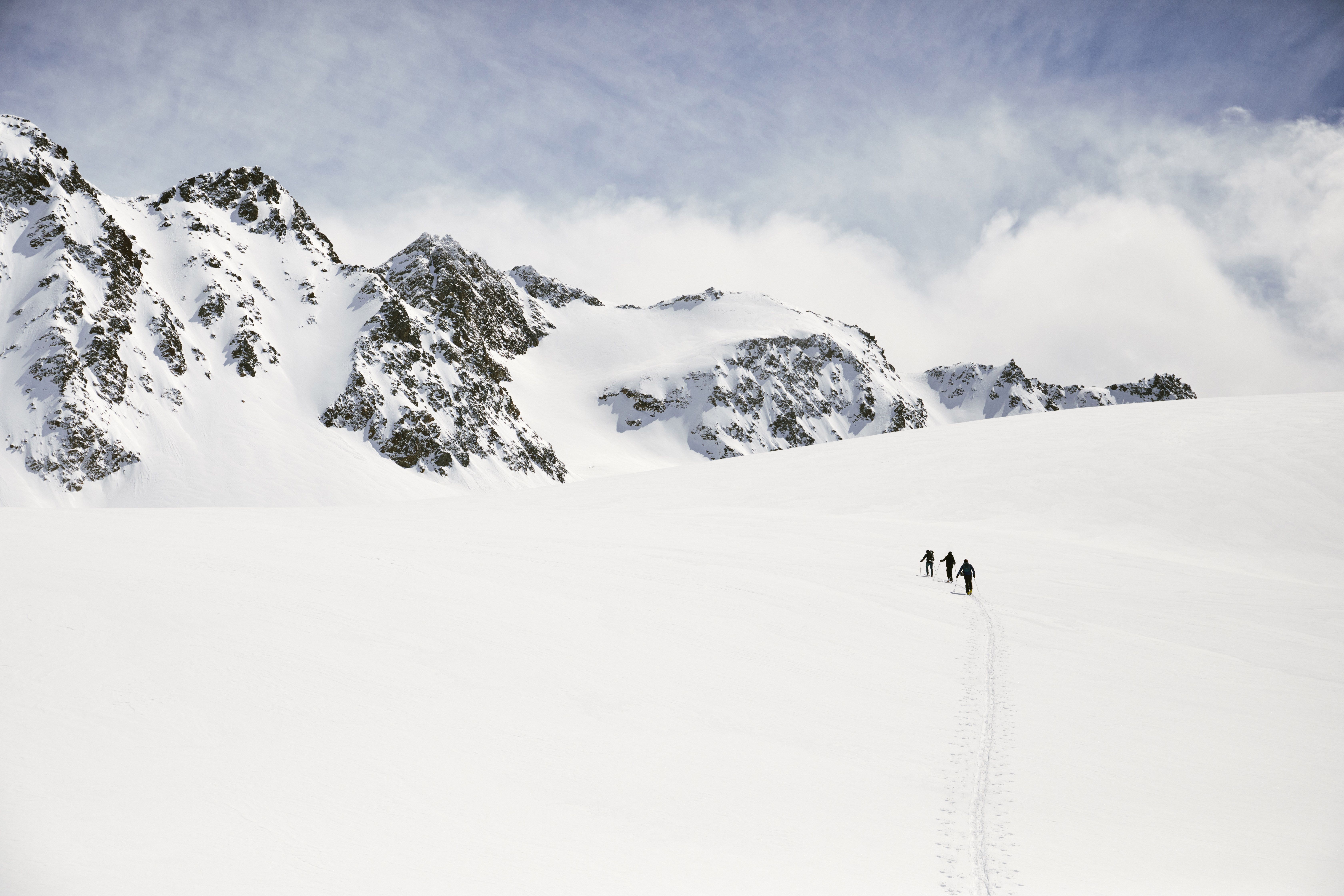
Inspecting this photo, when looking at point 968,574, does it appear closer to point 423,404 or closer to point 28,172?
point 423,404

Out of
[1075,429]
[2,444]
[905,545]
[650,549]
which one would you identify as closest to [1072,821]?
[650,549]

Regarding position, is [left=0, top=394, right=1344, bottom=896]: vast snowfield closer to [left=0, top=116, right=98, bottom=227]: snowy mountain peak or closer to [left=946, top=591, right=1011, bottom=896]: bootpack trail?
[left=946, top=591, right=1011, bottom=896]: bootpack trail

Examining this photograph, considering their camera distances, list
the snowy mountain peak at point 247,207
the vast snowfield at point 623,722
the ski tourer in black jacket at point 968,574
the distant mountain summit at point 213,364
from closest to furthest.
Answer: the vast snowfield at point 623,722 → the ski tourer in black jacket at point 968,574 → the distant mountain summit at point 213,364 → the snowy mountain peak at point 247,207

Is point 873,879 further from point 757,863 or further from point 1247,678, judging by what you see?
point 1247,678

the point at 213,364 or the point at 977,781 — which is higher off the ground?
the point at 213,364

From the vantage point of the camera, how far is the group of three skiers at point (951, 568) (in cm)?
1930

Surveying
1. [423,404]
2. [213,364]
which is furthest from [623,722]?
[423,404]

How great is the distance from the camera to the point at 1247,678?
44.3 ft

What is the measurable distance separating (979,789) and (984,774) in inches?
19.6

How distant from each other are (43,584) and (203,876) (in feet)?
28.4

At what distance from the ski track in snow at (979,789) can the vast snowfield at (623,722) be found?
2.0 inches

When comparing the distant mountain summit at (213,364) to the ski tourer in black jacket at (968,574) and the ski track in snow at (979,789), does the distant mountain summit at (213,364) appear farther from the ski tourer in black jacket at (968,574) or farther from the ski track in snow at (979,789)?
the ski track in snow at (979,789)

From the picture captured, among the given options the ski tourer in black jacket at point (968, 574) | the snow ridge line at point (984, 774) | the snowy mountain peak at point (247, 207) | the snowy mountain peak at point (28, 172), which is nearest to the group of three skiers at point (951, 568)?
the ski tourer in black jacket at point (968, 574)

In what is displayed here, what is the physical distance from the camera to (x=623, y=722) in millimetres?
9227
